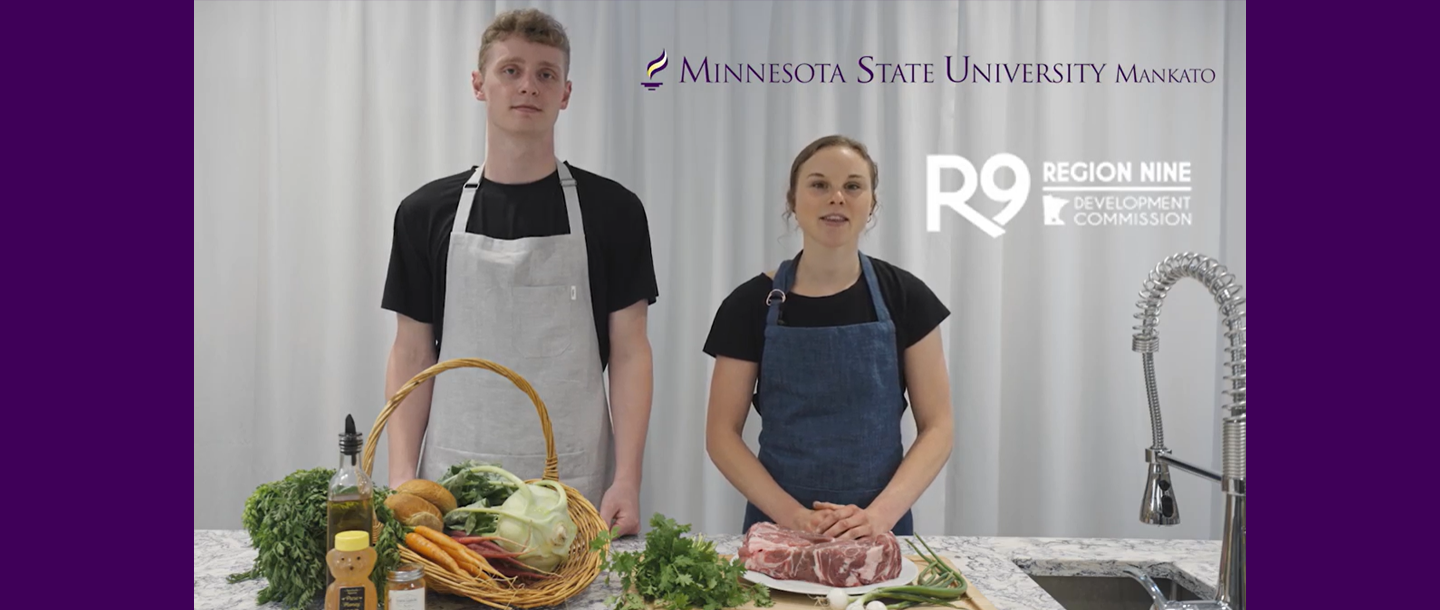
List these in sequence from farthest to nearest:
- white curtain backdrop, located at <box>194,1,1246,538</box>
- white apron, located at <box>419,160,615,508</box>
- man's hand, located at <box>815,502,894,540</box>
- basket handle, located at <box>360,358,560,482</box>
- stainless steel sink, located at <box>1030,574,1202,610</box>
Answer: white curtain backdrop, located at <box>194,1,1246,538</box>
white apron, located at <box>419,160,615,508</box>
stainless steel sink, located at <box>1030,574,1202,610</box>
man's hand, located at <box>815,502,894,540</box>
basket handle, located at <box>360,358,560,482</box>

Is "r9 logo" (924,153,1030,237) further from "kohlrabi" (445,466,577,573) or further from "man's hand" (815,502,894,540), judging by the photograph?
"kohlrabi" (445,466,577,573)

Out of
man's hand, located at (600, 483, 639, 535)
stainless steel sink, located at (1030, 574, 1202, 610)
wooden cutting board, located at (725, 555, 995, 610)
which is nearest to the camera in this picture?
wooden cutting board, located at (725, 555, 995, 610)

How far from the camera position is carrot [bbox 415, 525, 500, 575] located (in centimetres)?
169

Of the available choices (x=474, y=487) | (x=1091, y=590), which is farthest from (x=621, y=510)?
(x=1091, y=590)

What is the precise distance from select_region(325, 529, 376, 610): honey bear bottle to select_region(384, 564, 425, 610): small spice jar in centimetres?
3

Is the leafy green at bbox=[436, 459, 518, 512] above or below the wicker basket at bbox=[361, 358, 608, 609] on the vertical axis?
above

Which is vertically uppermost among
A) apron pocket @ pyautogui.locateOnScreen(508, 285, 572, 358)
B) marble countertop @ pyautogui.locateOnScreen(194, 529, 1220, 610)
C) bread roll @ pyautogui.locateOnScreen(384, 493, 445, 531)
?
apron pocket @ pyautogui.locateOnScreen(508, 285, 572, 358)

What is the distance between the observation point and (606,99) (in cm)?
324

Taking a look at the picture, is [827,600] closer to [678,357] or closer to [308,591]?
[308,591]

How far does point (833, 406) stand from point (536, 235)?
3.06ft

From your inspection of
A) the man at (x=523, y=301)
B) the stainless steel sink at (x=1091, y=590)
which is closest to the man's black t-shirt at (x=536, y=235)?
Result: the man at (x=523, y=301)

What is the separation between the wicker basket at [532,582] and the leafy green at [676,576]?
45 millimetres

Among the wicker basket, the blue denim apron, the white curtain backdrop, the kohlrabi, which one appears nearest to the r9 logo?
the white curtain backdrop

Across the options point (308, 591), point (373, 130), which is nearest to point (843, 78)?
point (373, 130)
